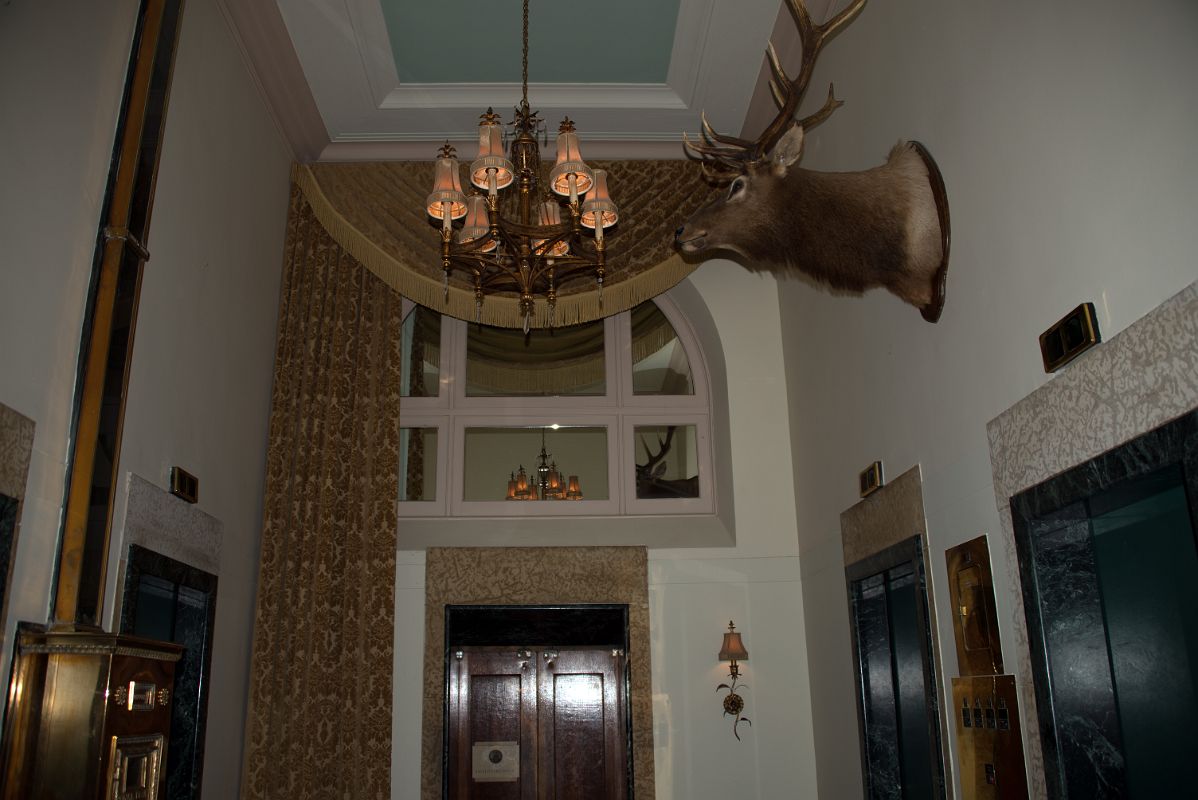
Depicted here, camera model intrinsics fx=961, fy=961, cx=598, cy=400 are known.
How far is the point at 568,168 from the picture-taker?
408 centimetres

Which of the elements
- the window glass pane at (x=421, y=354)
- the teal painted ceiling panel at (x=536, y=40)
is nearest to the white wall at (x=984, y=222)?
the teal painted ceiling panel at (x=536, y=40)

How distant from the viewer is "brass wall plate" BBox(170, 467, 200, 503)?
4.63 metres

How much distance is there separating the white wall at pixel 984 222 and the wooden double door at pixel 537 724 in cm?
137

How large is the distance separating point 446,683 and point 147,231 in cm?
351

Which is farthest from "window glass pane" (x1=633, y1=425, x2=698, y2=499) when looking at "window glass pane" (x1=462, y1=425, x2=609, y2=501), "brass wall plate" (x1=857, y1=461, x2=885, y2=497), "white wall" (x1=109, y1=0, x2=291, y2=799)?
"white wall" (x1=109, y1=0, x2=291, y2=799)

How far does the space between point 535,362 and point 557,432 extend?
0.58 m

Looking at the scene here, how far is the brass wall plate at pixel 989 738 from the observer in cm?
334

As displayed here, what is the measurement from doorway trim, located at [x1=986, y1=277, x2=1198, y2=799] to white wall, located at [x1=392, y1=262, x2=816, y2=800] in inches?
121

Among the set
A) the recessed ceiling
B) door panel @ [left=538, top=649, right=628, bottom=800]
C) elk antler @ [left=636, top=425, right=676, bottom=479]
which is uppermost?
the recessed ceiling

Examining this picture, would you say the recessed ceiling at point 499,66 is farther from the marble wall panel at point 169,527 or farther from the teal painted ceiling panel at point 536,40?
the marble wall panel at point 169,527

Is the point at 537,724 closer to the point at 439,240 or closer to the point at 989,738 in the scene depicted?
the point at 439,240

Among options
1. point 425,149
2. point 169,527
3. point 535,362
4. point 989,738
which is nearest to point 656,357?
point 535,362

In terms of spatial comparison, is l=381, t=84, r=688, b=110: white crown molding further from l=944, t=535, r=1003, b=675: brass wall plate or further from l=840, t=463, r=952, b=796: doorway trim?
l=944, t=535, r=1003, b=675: brass wall plate

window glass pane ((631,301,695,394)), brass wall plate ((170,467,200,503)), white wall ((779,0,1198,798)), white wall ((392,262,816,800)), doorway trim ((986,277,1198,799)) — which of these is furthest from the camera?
window glass pane ((631,301,695,394))
